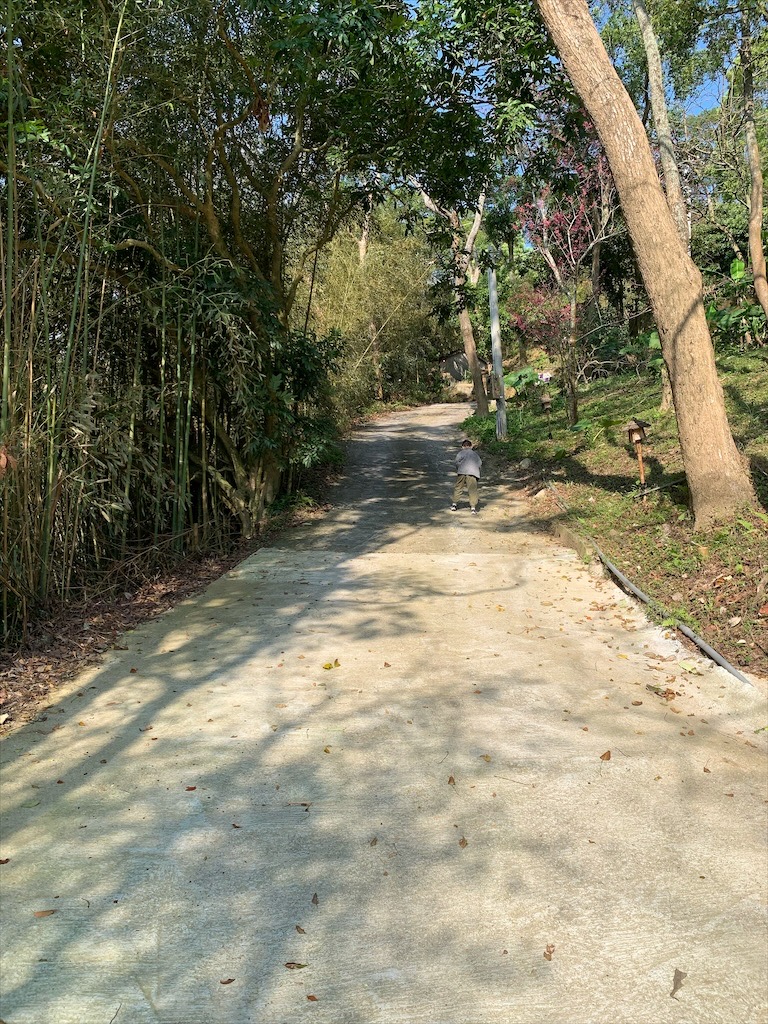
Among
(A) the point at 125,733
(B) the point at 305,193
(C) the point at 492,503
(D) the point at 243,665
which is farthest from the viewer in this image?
(C) the point at 492,503

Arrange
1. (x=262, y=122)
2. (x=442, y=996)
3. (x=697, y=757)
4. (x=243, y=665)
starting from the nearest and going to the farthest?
(x=442, y=996) < (x=697, y=757) < (x=243, y=665) < (x=262, y=122)

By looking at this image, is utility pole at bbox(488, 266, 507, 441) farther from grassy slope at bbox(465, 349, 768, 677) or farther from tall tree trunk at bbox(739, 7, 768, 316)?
tall tree trunk at bbox(739, 7, 768, 316)

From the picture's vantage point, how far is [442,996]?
2375 millimetres

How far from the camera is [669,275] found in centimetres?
735

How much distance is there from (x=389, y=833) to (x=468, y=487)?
28.8 feet

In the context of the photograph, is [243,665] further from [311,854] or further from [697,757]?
[697,757]

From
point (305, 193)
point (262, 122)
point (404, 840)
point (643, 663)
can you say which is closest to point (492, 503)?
point (305, 193)

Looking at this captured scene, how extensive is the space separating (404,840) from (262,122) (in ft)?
27.9

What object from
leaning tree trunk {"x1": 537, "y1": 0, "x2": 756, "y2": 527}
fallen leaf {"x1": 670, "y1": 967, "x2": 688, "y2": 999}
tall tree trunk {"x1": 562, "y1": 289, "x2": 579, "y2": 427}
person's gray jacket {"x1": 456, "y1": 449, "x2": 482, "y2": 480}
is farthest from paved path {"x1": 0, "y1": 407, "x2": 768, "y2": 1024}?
tall tree trunk {"x1": 562, "y1": 289, "x2": 579, "y2": 427}

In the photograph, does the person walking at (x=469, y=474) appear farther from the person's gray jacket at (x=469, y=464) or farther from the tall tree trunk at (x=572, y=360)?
the tall tree trunk at (x=572, y=360)

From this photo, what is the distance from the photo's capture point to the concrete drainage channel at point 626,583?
5191 millimetres

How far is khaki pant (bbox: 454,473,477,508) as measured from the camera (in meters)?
11.7

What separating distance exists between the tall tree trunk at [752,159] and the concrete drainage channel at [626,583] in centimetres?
413

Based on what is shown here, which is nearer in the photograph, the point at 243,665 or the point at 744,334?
the point at 243,665
